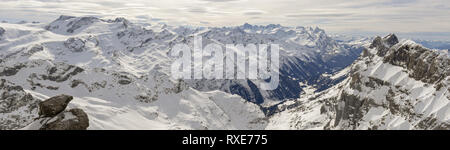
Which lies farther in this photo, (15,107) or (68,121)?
(15,107)

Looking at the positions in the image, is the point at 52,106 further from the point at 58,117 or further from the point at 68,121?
the point at 68,121

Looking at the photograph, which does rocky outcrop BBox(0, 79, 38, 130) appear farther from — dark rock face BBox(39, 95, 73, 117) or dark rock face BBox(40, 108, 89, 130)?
dark rock face BBox(40, 108, 89, 130)

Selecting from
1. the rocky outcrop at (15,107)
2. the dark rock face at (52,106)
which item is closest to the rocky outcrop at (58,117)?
the dark rock face at (52,106)

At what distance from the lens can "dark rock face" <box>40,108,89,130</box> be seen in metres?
40.4

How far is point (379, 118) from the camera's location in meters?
197

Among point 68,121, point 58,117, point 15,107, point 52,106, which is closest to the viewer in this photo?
point 68,121

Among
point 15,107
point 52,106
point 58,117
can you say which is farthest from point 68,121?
point 15,107

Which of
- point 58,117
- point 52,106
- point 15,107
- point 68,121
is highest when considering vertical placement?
point 52,106

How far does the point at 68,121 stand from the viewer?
41125 mm

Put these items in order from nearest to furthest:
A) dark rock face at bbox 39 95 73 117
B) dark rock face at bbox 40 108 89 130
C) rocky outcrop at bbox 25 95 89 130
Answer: dark rock face at bbox 40 108 89 130 < rocky outcrop at bbox 25 95 89 130 < dark rock face at bbox 39 95 73 117

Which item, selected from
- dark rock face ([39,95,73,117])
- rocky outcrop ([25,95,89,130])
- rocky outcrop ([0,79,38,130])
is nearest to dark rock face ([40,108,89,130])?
rocky outcrop ([25,95,89,130])
